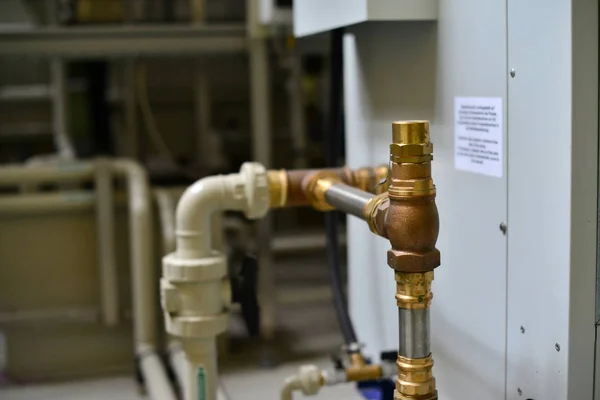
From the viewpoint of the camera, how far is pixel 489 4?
820 millimetres

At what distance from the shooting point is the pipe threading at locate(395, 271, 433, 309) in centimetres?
76

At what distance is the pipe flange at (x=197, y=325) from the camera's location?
1.05 meters

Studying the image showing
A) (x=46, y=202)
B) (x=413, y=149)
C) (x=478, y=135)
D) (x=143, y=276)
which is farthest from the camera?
(x=46, y=202)

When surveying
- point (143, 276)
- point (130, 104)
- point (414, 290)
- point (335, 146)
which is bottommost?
point (143, 276)

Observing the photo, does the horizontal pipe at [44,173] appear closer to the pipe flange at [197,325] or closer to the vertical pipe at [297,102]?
the vertical pipe at [297,102]

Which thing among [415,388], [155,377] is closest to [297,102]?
[155,377]

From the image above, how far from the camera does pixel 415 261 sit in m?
0.75

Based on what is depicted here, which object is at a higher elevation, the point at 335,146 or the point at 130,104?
the point at 130,104

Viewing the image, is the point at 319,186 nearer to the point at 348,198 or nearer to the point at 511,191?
the point at 348,198

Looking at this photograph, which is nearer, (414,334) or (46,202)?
(414,334)

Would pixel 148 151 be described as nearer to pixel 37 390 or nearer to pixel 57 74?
pixel 57 74

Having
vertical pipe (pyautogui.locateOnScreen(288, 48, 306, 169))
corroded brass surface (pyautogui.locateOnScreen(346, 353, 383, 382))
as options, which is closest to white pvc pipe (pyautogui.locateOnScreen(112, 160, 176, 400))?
corroded brass surface (pyautogui.locateOnScreen(346, 353, 383, 382))

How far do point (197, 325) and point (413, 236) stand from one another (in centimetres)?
41

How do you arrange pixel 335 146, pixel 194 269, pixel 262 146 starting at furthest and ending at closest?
pixel 262 146
pixel 335 146
pixel 194 269
